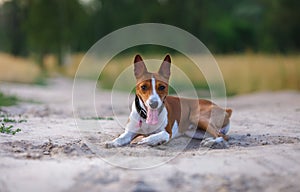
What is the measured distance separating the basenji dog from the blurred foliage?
21432 mm

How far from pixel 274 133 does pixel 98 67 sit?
22799 mm

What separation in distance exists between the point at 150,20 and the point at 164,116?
3571 centimetres

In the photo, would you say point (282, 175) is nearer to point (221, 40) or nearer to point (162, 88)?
point (162, 88)

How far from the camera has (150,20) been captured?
42.3 metres

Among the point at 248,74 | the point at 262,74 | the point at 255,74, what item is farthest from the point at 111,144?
the point at 248,74

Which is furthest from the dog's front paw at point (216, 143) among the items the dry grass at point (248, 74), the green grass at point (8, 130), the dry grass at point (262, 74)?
the dry grass at point (262, 74)

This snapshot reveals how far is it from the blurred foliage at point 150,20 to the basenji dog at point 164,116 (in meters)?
21.4

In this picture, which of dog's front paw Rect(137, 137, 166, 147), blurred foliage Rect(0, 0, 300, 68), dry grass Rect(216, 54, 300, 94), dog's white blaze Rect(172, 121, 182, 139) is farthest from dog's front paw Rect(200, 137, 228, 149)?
blurred foliage Rect(0, 0, 300, 68)

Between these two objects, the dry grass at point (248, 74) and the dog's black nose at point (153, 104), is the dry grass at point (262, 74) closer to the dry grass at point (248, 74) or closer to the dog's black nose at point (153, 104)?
the dry grass at point (248, 74)

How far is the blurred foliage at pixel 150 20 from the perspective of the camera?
3716 cm

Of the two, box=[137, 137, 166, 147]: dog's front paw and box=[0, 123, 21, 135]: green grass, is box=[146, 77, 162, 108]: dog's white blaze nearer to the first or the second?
box=[137, 137, 166, 147]: dog's front paw

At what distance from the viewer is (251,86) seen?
20.1m

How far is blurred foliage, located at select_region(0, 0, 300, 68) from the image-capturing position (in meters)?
37.2

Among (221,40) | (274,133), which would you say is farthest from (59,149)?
(221,40)
